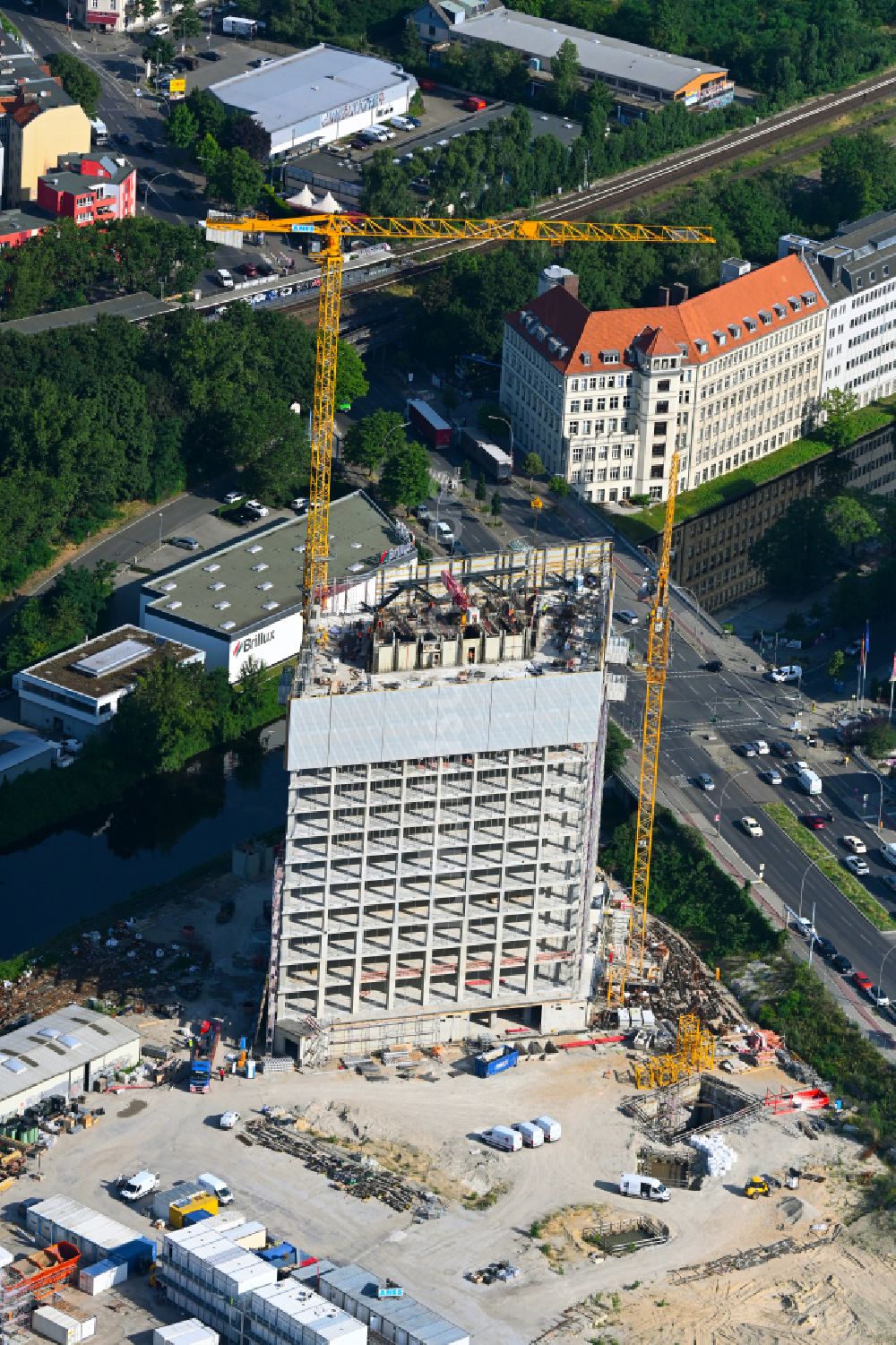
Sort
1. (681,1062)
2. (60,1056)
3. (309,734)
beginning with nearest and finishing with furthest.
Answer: (309,734) < (60,1056) < (681,1062)

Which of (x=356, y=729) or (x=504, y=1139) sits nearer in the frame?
(x=504, y=1139)

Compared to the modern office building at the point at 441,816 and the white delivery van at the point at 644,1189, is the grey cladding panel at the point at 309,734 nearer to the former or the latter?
the modern office building at the point at 441,816

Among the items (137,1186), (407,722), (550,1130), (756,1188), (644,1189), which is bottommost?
(756,1188)

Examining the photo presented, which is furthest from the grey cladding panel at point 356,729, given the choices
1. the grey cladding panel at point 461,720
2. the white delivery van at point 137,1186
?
the white delivery van at point 137,1186

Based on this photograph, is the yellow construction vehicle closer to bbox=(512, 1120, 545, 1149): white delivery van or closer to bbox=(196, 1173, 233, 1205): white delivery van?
bbox=(512, 1120, 545, 1149): white delivery van

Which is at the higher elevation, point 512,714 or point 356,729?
point 356,729

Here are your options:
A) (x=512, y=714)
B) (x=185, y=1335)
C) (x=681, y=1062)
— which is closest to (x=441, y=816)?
(x=512, y=714)

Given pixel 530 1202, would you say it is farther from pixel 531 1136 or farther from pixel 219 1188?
pixel 219 1188
